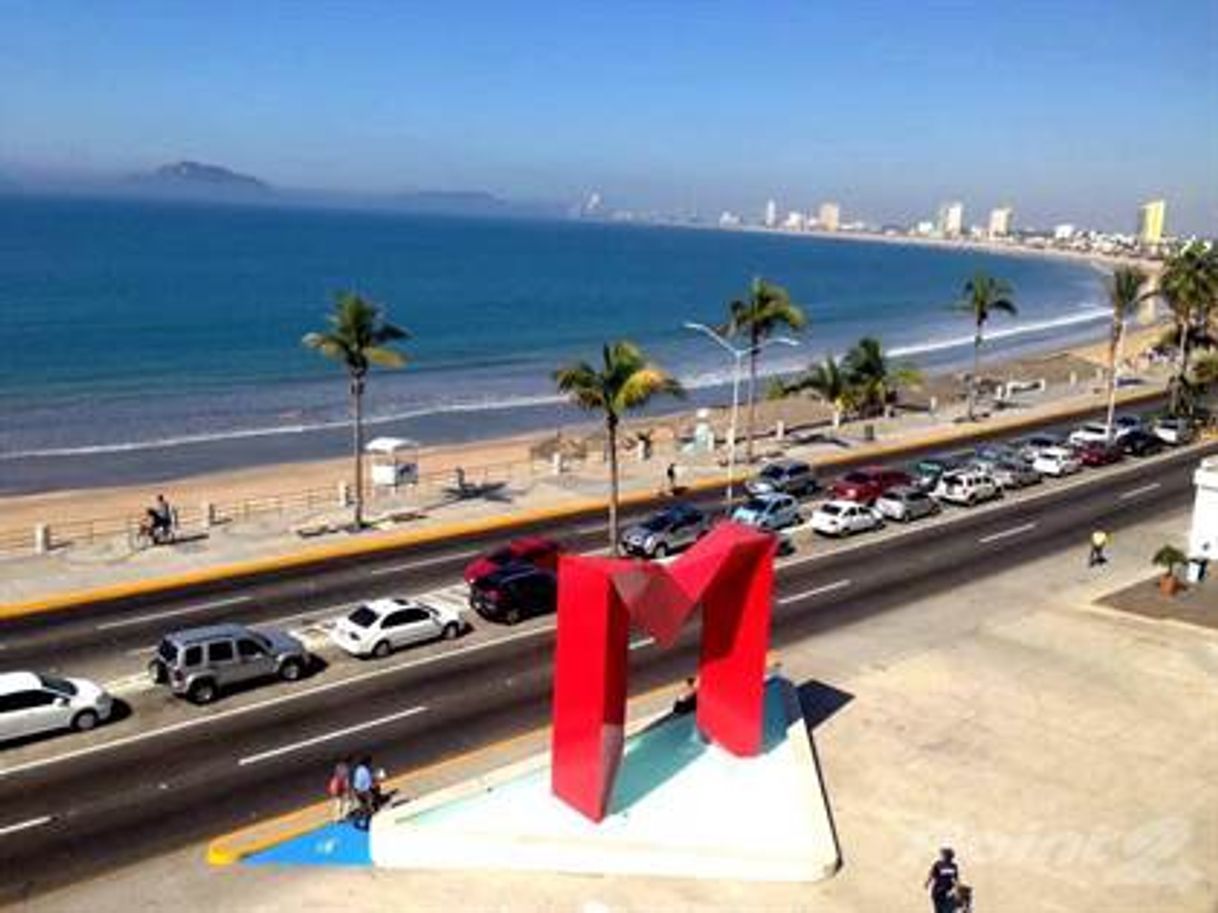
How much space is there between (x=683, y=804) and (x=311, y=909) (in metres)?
6.80

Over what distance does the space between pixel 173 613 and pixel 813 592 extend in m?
18.6

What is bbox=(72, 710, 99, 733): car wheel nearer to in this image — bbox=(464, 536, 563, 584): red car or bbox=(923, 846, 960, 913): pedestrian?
bbox=(464, 536, 563, 584): red car

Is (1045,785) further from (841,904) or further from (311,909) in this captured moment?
(311,909)

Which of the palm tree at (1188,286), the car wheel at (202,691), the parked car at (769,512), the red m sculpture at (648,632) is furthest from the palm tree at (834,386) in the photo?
the car wheel at (202,691)

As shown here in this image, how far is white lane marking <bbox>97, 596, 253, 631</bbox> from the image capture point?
32.4 meters

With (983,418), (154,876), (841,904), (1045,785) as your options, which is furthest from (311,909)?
(983,418)

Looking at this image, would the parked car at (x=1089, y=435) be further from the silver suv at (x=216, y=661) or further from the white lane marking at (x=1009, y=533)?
the silver suv at (x=216, y=661)

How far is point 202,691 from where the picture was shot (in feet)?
89.0

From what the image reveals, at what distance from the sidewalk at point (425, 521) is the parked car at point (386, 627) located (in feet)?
30.4

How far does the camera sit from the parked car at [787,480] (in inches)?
1934

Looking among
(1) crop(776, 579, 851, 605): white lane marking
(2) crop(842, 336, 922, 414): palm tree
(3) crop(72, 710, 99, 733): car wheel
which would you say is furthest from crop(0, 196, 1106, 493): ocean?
(1) crop(776, 579, 851, 605): white lane marking

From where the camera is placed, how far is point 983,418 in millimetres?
71000

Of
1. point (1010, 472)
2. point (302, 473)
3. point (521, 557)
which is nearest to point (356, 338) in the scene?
point (521, 557)

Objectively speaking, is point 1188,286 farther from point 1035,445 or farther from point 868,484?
point 868,484
